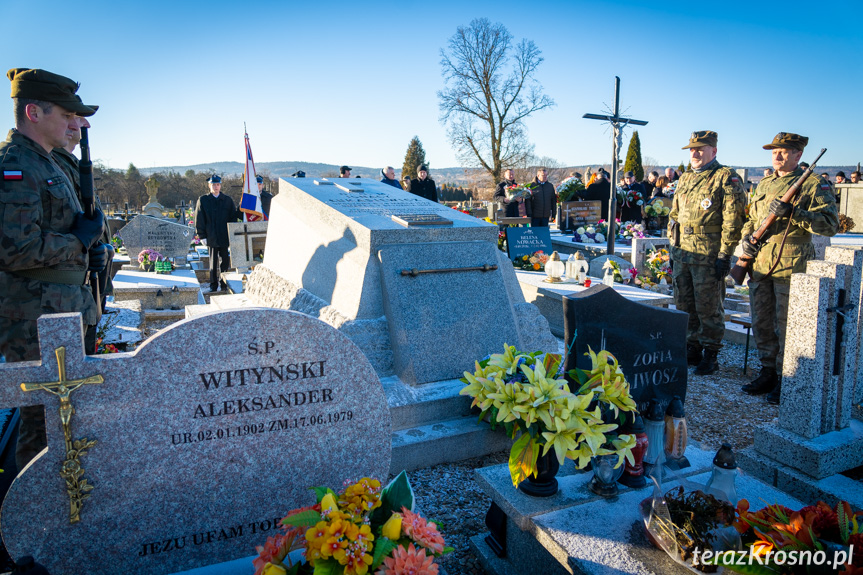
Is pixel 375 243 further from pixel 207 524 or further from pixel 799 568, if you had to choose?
pixel 799 568

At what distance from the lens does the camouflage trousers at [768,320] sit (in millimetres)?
4793

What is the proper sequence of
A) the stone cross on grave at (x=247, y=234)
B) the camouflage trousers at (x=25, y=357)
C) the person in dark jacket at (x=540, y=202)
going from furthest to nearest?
the person in dark jacket at (x=540, y=202), the stone cross on grave at (x=247, y=234), the camouflage trousers at (x=25, y=357)

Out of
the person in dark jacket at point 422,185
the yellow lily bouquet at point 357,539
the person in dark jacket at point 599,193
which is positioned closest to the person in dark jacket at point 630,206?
the person in dark jacket at point 599,193

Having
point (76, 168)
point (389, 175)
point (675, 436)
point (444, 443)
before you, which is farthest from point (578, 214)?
point (76, 168)

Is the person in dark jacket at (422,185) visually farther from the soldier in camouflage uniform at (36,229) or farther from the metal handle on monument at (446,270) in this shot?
the soldier in camouflage uniform at (36,229)

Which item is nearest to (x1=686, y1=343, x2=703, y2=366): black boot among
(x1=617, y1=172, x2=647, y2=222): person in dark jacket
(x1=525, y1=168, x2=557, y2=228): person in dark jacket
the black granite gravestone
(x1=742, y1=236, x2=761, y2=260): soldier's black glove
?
(x1=742, y1=236, x2=761, y2=260): soldier's black glove

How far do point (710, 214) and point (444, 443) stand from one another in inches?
145

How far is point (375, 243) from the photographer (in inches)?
165

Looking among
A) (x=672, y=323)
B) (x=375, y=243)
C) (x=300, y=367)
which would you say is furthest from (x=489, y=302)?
(x=300, y=367)

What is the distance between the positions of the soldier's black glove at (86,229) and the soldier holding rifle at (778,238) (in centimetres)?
497

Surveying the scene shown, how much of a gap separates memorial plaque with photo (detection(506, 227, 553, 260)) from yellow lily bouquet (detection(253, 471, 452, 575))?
6200 mm

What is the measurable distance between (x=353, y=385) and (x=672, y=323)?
1849mm

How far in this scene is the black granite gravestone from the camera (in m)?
2.85

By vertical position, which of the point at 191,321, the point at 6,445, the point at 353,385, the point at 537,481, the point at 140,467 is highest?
the point at 191,321
